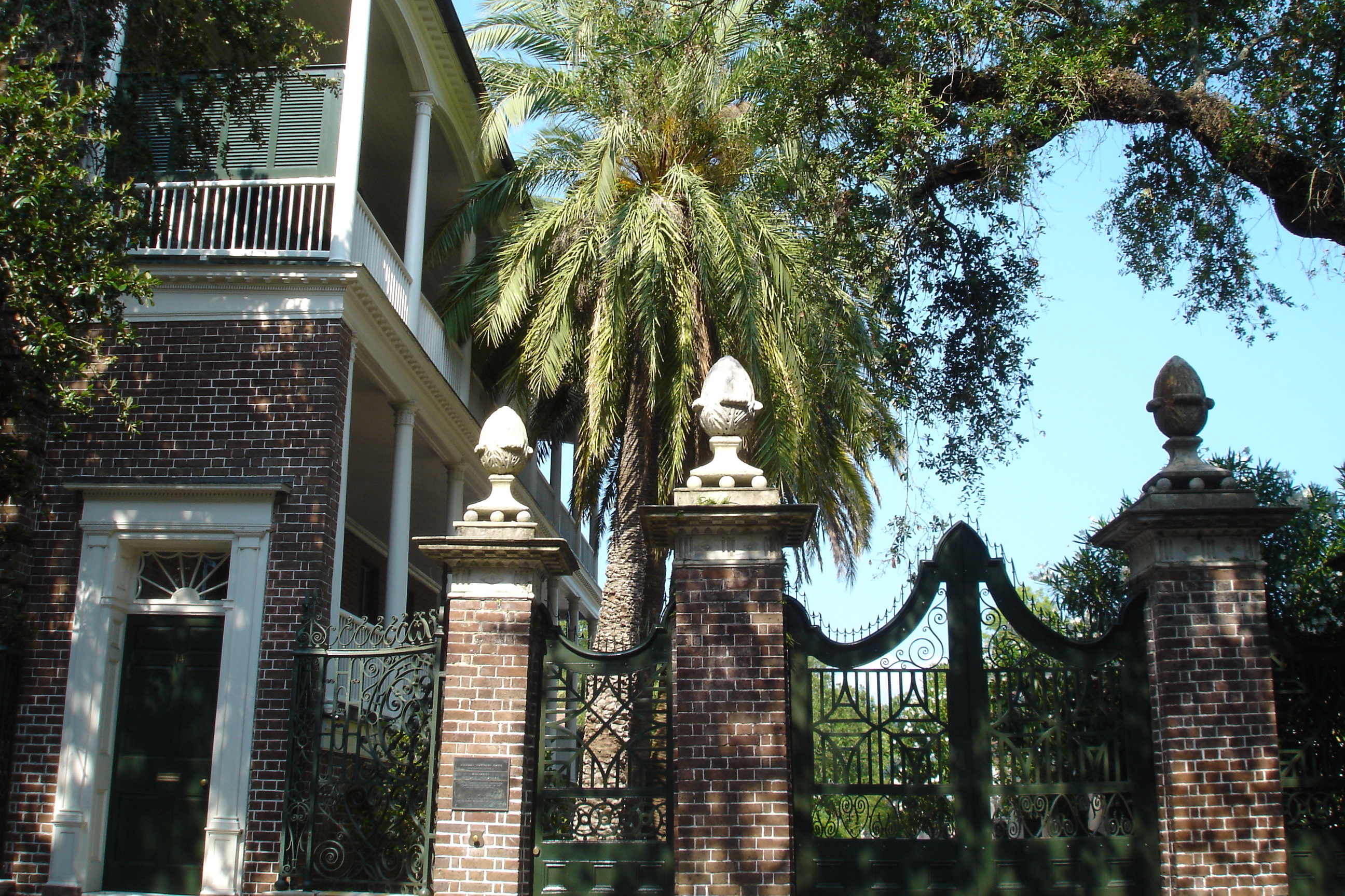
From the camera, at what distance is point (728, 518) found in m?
7.04

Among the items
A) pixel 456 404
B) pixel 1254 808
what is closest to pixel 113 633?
pixel 456 404

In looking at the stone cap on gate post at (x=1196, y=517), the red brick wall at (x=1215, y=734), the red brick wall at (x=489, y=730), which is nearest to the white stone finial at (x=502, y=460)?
the red brick wall at (x=489, y=730)

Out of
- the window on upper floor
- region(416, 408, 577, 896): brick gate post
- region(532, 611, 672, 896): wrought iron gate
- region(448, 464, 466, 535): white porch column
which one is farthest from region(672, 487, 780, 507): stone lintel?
region(448, 464, 466, 535): white porch column

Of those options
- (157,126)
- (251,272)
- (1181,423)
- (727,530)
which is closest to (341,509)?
(251,272)

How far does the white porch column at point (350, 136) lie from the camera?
10641 mm

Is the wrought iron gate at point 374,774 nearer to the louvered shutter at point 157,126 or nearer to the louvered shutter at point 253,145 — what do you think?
the louvered shutter at point 157,126

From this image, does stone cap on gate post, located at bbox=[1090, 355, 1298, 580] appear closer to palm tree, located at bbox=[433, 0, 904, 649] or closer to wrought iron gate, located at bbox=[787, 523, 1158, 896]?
wrought iron gate, located at bbox=[787, 523, 1158, 896]

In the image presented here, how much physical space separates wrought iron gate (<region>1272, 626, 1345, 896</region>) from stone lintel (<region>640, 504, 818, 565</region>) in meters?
3.14

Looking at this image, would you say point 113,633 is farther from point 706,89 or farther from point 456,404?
point 706,89

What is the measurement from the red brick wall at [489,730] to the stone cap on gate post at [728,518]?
108cm

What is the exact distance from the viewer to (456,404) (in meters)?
14.3

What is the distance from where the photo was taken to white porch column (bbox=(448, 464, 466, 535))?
14547mm

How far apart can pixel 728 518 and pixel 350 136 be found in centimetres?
636

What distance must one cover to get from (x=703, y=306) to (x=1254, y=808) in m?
7.81
